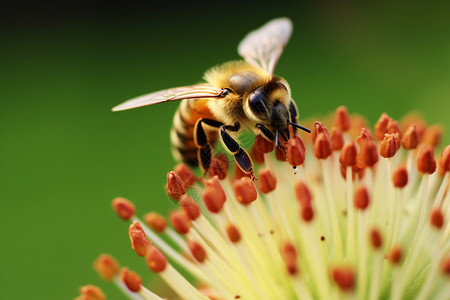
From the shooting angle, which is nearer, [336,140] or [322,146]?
[322,146]

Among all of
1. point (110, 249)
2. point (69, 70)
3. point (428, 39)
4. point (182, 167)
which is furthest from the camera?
point (69, 70)

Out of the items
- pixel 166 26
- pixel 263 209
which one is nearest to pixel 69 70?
pixel 166 26

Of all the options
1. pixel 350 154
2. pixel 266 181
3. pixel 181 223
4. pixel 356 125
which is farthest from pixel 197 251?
pixel 356 125

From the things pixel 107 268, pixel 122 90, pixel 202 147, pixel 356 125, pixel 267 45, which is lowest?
pixel 107 268

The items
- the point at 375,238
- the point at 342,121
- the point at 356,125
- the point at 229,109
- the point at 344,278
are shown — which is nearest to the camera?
the point at 344,278

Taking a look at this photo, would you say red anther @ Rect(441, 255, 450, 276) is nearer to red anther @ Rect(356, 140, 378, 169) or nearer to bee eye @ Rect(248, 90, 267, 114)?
red anther @ Rect(356, 140, 378, 169)

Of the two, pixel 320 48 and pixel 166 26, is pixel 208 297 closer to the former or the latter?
pixel 320 48

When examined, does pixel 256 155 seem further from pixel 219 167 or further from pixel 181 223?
pixel 181 223
